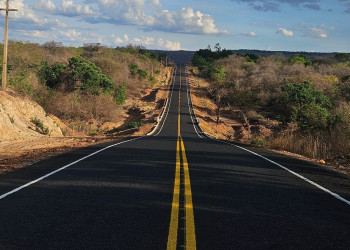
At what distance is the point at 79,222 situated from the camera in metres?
4.79

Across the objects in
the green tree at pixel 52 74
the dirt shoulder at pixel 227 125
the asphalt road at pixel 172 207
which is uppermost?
the green tree at pixel 52 74

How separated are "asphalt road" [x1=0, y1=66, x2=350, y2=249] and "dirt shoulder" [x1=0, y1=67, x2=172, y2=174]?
3.00 meters

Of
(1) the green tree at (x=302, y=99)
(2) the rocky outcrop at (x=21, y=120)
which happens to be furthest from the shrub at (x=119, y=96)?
(1) the green tree at (x=302, y=99)

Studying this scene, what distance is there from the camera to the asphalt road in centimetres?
422

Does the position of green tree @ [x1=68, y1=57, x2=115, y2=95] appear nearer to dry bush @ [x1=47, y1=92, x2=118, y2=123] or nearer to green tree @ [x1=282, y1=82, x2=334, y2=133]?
dry bush @ [x1=47, y1=92, x2=118, y2=123]

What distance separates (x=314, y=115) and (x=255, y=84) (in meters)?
36.7

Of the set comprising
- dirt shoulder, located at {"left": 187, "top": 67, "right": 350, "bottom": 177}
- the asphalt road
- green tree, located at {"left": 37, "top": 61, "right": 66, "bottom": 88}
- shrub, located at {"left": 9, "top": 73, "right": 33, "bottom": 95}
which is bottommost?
dirt shoulder, located at {"left": 187, "top": 67, "right": 350, "bottom": 177}

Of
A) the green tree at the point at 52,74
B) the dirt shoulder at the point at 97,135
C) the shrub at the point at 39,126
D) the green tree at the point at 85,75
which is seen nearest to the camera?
the dirt shoulder at the point at 97,135

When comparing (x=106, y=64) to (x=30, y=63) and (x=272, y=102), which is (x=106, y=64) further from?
(x=272, y=102)

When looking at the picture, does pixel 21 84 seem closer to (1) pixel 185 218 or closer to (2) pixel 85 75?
(2) pixel 85 75

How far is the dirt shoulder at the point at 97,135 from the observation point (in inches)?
585

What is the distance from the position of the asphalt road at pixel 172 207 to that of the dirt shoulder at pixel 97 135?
3.00 metres

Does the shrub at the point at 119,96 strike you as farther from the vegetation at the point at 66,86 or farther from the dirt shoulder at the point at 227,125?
the dirt shoulder at the point at 227,125

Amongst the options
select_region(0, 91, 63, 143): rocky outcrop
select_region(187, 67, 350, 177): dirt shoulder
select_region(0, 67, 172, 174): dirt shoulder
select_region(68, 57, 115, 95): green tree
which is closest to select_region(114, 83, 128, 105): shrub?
select_region(0, 67, 172, 174): dirt shoulder
